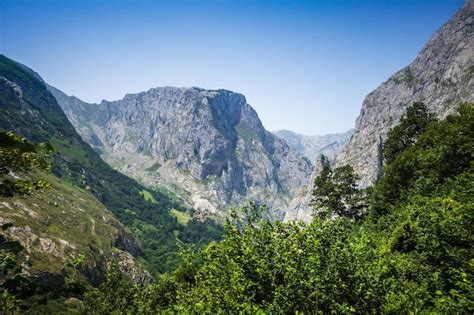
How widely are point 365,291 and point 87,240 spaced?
163528 mm

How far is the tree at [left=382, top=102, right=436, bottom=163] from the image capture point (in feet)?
227

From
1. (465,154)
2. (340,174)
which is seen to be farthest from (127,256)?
(465,154)

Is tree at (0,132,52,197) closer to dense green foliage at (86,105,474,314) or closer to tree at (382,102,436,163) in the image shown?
dense green foliage at (86,105,474,314)

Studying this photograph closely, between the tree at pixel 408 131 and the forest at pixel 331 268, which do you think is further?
the tree at pixel 408 131

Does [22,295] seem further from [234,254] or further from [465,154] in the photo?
[465,154]

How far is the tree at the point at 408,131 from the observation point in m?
69.2

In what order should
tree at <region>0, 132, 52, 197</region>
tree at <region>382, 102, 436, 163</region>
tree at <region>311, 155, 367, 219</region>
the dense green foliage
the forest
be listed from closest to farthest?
tree at <region>0, 132, 52, 197</region> < the forest < the dense green foliage < tree at <region>311, 155, 367, 219</region> < tree at <region>382, 102, 436, 163</region>

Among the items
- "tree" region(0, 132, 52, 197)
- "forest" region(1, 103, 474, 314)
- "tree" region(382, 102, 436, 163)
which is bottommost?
"forest" region(1, 103, 474, 314)

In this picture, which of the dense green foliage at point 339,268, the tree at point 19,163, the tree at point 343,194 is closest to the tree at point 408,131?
the tree at point 343,194

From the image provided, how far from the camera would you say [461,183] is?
111ft

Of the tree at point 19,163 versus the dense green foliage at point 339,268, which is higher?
the tree at point 19,163

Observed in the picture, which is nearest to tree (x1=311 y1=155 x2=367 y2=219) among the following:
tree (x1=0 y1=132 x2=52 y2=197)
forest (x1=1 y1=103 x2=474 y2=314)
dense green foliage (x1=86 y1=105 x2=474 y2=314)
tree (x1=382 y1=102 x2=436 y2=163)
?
tree (x1=382 y1=102 x2=436 y2=163)

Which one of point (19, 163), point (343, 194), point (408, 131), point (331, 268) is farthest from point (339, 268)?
point (408, 131)

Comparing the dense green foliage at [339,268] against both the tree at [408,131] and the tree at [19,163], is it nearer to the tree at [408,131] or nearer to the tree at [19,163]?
the tree at [19,163]
